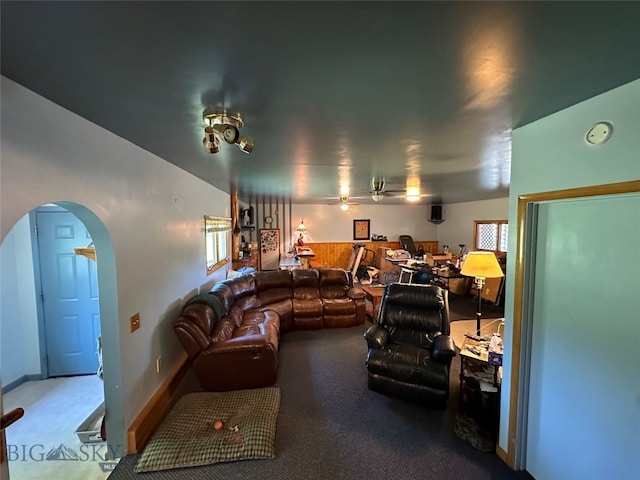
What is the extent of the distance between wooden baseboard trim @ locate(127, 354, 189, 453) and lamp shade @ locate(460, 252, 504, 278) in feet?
10.8

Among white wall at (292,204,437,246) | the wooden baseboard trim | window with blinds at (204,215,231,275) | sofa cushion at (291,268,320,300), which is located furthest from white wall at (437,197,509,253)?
the wooden baseboard trim

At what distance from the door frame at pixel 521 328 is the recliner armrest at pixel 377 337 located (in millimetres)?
1241

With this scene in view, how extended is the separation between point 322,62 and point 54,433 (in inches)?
136

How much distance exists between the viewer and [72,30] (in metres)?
0.86

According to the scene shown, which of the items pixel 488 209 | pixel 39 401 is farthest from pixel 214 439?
pixel 488 209

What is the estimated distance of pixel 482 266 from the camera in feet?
9.55

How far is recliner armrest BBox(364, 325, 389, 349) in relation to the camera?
2.96m

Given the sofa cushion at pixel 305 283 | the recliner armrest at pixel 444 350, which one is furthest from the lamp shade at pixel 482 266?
the sofa cushion at pixel 305 283

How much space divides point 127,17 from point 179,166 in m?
2.51

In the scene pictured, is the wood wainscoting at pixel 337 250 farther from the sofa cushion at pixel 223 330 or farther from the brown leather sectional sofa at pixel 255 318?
the sofa cushion at pixel 223 330

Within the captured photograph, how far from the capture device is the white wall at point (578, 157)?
1280 millimetres

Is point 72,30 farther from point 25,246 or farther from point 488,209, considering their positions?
point 488,209

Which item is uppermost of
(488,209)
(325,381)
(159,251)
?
(488,209)

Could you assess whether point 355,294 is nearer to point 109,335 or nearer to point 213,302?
point 213,302
